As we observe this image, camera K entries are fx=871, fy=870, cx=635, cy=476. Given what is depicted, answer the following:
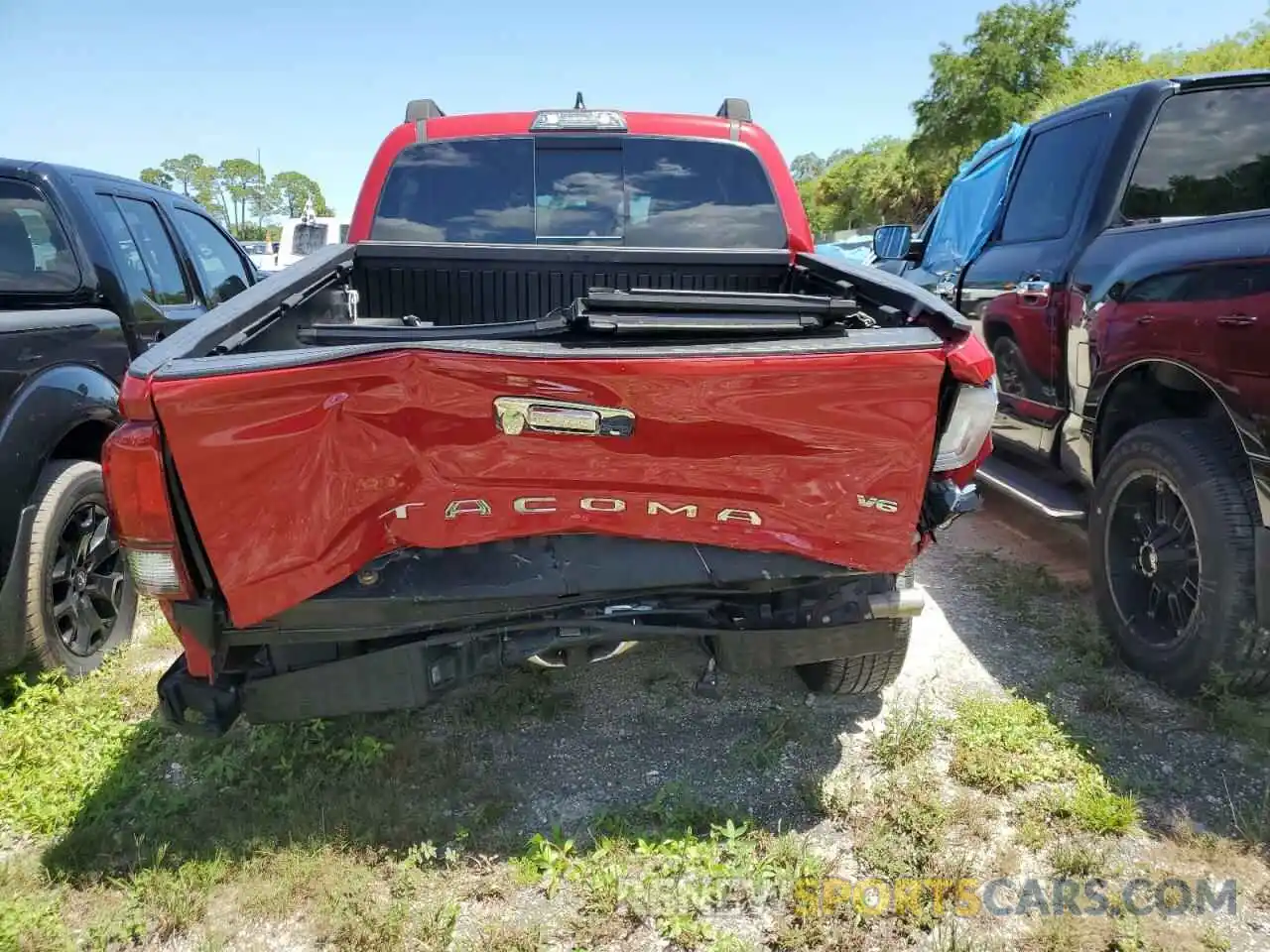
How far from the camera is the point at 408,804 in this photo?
2.78m

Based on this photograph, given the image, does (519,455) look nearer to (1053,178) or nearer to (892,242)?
(1053,178)

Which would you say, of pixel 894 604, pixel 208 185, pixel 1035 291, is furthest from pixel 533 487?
pixel 208 185

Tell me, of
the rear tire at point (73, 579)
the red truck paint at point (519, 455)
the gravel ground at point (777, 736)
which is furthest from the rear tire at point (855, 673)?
the rear tire at point (73, 579)

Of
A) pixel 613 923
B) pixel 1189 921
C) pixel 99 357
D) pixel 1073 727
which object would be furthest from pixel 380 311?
pixel 1189 921

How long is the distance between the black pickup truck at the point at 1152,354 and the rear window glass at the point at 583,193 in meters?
1.31

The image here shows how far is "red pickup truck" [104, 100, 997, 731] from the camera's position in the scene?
2086 millimetres

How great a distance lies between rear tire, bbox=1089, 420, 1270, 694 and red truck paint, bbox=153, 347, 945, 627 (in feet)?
4.26

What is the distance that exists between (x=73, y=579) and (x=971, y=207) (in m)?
5.49

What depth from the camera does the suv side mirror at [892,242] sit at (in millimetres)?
6039

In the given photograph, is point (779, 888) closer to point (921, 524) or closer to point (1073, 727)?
point (921, 524)

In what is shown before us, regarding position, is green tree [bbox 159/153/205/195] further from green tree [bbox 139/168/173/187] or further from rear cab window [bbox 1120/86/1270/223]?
rear cab window [bbox 1120/86/1270/223]

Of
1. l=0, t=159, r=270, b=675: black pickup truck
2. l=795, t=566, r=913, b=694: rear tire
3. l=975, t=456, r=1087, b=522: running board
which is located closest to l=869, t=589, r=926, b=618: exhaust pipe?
l=795, t=566, r=913, b=694: rear tire

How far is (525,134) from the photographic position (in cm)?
419

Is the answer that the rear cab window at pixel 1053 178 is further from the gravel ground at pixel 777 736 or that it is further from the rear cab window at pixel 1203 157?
the gravel ground at pixel 777 736
